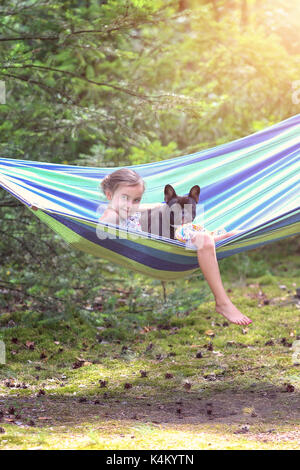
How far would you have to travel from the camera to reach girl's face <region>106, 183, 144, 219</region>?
2703 millimetres

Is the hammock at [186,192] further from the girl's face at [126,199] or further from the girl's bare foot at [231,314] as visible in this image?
the girl's bare foot at [231,314]

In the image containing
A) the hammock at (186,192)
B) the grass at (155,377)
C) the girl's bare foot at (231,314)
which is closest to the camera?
the grass at (155,377)

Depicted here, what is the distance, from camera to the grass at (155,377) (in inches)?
82.7

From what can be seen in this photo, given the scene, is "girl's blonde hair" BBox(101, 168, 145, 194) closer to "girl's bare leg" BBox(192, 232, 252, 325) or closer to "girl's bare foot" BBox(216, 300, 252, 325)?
"girl's bare leg" BBox(192, 232, 252, 325)

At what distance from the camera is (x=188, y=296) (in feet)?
13.1

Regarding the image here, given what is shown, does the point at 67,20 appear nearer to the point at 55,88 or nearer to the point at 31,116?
the point at 55,88

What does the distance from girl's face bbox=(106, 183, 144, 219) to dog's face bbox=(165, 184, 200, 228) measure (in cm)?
16

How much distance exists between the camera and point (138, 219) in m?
2.78

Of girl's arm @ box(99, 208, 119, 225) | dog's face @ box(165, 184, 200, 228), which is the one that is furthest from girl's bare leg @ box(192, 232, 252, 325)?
girl's arm @ box(99, 208, 119, 225)

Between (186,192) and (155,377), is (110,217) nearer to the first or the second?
(186,192)

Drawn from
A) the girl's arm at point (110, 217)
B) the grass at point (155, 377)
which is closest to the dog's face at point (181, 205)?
the girl's arm at point (110, 217)

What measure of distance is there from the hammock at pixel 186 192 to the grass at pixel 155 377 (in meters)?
0.62

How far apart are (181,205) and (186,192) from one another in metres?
0.32
